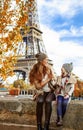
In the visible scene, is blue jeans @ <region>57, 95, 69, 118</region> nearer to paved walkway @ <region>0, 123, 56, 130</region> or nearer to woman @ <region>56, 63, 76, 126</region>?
woman @ <region>56, 63, 76, 126</region>

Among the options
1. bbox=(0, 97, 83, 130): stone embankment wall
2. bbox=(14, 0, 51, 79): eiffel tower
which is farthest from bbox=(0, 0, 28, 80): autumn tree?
bbox=(14, 0, 51, 79): eiffel tower

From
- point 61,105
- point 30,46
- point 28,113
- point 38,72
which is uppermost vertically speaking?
point 30,46

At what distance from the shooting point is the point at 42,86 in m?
6.00

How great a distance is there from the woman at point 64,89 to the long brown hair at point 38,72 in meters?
0.32

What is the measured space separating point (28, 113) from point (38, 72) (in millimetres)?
1246

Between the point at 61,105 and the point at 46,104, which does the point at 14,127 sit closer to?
the point at 46,104

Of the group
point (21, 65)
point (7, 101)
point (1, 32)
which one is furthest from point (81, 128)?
point (21, 65)

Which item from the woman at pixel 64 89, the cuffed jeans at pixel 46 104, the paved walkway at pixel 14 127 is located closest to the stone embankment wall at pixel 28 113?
the paved walkway at pixel 14 127

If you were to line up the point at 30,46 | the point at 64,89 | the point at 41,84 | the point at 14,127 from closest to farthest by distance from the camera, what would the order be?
1. the point at 41,84
2. the point at 64,89
3. the point at 14,127
4. the point at 30,46

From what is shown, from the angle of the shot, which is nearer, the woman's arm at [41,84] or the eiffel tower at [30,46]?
the woman's arm at [41,84]

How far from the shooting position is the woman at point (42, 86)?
5.97 meters

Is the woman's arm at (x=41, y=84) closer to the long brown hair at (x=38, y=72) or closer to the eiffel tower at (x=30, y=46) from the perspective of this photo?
the long brown hair at (x=38, y=72)

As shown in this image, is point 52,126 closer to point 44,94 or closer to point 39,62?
point 44,94

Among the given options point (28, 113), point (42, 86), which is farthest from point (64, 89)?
point (28, 113)
